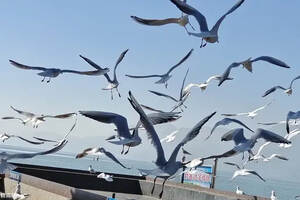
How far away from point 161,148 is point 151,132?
0.47 feet

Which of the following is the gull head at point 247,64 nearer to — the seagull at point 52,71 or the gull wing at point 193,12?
the gull wing at point 193,12

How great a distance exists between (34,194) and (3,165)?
5.59 meters

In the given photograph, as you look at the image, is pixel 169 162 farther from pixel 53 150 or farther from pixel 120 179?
pixel 120 179

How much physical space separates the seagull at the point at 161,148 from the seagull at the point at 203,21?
65cm

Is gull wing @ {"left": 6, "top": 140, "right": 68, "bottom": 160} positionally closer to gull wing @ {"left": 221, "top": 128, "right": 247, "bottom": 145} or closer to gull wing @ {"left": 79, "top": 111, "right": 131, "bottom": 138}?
gull wing @ {"left": 79, "top": 111, "right": 131, "bottom": 138}

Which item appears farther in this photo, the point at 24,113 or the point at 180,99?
the point at 24,113

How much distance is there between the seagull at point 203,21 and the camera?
389 centimetres

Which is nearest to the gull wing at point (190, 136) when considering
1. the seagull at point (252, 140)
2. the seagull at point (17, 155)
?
the seagull at point (252, 140)

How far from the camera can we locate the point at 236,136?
4.00 metres

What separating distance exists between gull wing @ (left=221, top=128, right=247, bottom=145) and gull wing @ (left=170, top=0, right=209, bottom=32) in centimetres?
Answer: 87

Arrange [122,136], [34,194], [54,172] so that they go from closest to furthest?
[122,136] → [34,194] → [54,172]

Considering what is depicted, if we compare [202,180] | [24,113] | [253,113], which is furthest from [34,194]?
[202,180]

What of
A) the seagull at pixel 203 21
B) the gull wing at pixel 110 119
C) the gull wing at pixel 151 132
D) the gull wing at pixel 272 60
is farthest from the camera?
the gull wing at pixel 272 60

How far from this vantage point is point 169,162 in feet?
12.1
